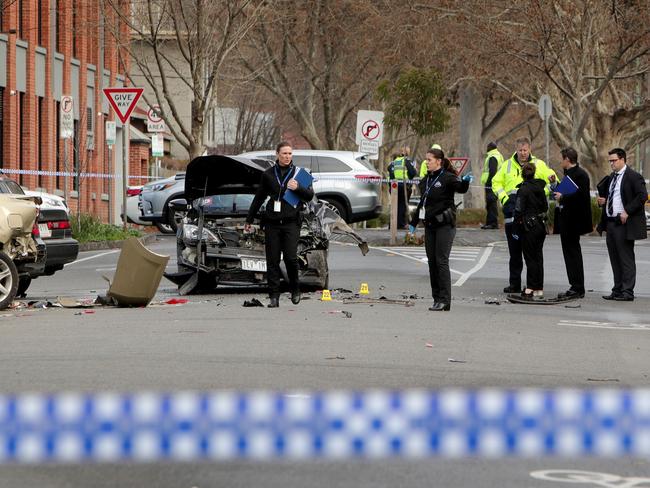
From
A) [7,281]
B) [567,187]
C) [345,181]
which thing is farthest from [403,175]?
[7,281]

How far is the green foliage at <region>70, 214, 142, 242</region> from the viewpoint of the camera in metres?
32.8

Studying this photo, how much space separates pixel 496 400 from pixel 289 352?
3782 millimetres

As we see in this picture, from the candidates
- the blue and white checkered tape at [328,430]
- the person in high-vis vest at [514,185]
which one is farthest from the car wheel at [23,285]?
the blue and white checkered tape at [328,430]

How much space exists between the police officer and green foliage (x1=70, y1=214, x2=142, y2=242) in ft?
54.5

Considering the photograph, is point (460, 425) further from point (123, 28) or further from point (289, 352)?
point (123, 28)

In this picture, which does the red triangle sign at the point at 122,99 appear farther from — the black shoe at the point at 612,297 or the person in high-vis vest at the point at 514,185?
the black shoe at the point at 612,297

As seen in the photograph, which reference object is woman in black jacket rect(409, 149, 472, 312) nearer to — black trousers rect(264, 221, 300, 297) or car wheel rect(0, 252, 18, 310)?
black trousers rect(264, 221, 300, 297)

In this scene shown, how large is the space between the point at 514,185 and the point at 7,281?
610cm

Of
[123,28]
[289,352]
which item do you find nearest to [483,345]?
[289,352]

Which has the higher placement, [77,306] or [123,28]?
[123,28]

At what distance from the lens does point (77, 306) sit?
16594 mm

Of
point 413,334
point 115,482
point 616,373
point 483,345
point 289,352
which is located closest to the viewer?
point 115,482

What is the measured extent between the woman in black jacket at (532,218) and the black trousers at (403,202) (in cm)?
1667

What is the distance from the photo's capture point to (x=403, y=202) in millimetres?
35406
